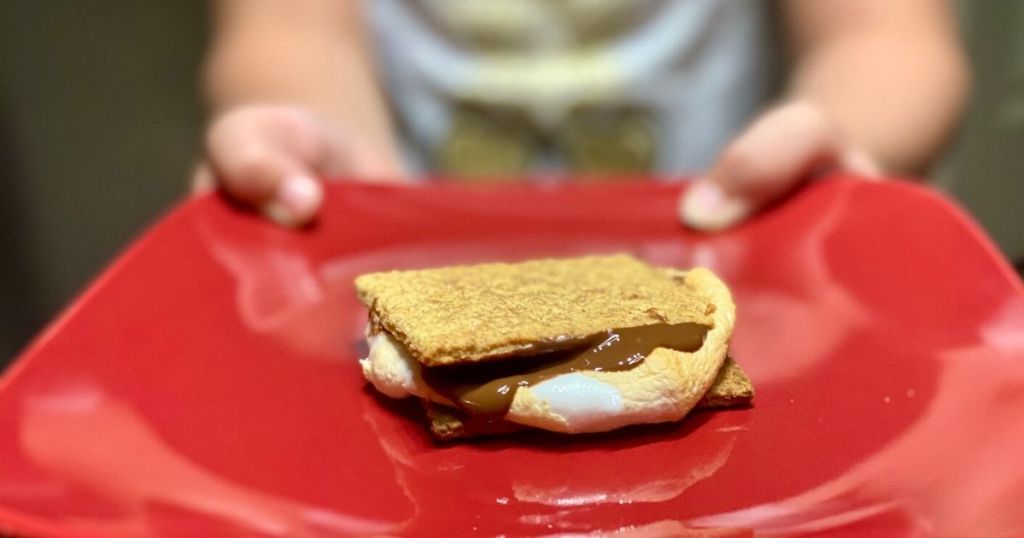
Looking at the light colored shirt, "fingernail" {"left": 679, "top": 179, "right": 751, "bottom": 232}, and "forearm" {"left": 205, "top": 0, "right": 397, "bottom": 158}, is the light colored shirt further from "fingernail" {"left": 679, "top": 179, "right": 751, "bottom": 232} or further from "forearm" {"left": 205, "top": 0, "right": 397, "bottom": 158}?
"fingernail" {"left": 679, "top": 179, "right": 751, "bottom": 232}

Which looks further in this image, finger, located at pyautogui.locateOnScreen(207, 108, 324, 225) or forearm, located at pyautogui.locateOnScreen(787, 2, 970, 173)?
forearm, located at pyautogui.locateOnScreen(787, 2, 970, 173)

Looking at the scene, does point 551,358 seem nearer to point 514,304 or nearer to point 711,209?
point 514,304

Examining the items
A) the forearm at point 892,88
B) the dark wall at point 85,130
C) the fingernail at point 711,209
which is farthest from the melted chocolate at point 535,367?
the dark wall at point 85,130

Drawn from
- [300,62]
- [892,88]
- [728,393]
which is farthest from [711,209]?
[300,62]

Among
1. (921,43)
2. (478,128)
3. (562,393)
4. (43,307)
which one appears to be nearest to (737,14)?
(921,43)

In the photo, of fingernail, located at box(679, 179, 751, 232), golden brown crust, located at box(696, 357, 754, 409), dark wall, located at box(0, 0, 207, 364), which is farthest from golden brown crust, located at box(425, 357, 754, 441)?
dark wall, located at box(0, 0, 207, 364)

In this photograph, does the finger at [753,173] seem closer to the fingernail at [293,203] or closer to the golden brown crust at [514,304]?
the golden brown crust at [514,304]

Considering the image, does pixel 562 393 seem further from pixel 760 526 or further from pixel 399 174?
pixel 399 174
